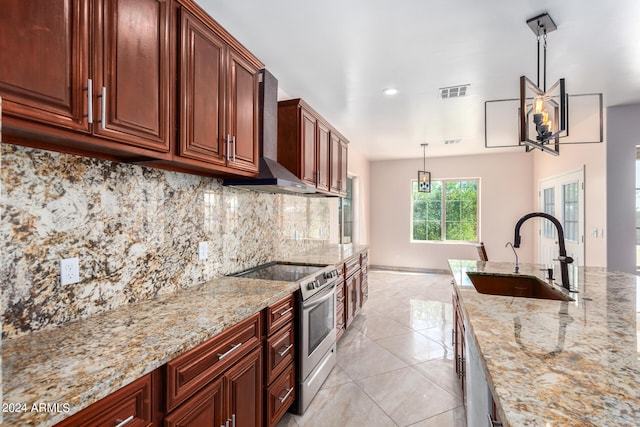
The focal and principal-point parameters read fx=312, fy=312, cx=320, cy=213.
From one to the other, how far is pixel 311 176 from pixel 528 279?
2.06m

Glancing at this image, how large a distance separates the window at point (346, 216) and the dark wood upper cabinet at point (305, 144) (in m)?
2.22

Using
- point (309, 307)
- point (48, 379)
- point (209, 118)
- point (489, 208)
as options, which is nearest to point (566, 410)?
point (48, 379)

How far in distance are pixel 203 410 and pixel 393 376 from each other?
189 centimetres

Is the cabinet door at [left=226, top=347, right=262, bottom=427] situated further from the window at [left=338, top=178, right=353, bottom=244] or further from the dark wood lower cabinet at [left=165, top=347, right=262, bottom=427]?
the window at [left=338, top=178, right=353, bottom=244]

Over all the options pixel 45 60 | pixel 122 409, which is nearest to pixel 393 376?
pixel 122 409

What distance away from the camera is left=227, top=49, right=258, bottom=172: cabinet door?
192 centimetres

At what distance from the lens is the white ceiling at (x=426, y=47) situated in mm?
2002

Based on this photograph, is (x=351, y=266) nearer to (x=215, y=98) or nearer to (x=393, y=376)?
(x=393, y=376)

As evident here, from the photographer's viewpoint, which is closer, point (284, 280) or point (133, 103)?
point (133, 103)

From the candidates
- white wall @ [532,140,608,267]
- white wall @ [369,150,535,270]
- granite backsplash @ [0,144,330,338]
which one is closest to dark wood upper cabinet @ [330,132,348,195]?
granite backsplash @ [0,144,330,338]

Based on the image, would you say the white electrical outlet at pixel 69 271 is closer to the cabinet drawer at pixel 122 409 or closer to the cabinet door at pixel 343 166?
the cabinet drawer at pixel 122 409

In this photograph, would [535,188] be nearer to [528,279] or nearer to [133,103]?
[528,279]

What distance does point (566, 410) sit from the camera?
0.70 m

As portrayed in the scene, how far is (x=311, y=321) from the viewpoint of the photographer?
2.32 m
